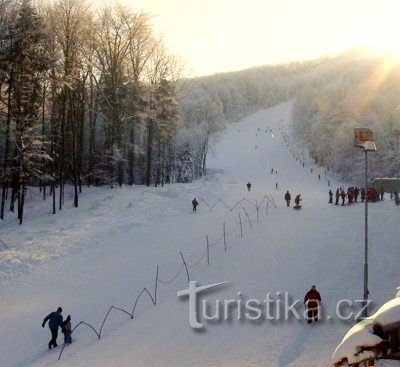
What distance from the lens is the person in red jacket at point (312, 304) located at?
14984 millimetres

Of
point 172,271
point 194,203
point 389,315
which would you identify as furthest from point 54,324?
point 194,203

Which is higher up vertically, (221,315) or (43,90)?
(43,90)

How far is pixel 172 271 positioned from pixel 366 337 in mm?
16246

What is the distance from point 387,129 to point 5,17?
6037 cm

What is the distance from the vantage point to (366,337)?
19.9 ft

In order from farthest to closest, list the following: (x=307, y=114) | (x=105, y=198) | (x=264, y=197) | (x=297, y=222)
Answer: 1. (x=307, y=114)
2. (x=264, y=197)
3. (x=105, y=198)
4. (x=297, y=222)

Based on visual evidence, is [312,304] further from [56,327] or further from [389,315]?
[389,315]

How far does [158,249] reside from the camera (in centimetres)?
2506

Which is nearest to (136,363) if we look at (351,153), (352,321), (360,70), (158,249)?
(352,321)

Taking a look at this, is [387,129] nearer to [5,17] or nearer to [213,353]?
[5,17]

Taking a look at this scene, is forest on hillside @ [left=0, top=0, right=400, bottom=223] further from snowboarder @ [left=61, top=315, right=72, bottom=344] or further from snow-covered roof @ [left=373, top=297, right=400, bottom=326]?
snow-covered roof @ [left=373, top=297, right=400, bottom=326]

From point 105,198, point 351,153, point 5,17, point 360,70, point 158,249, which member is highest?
point 360,70

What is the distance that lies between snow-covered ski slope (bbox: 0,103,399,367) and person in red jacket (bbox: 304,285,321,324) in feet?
1.23

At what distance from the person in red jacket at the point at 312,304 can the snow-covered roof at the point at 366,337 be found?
346 inches
